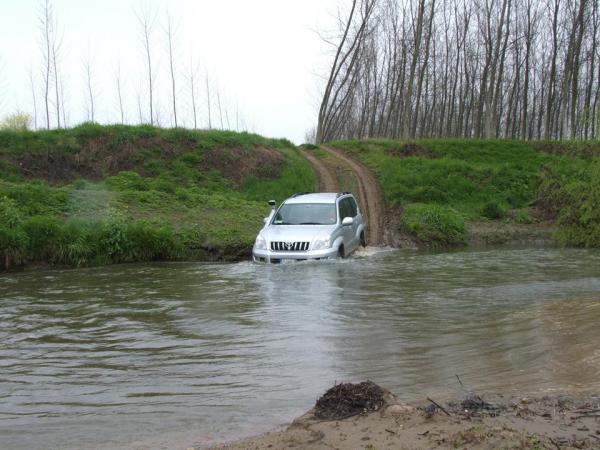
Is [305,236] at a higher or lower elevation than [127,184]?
lower

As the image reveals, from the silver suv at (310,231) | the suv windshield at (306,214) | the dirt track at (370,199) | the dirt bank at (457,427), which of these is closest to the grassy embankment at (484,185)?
the dirt track at (370,199)

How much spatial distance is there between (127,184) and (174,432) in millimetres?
17616

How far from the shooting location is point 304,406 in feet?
15.3

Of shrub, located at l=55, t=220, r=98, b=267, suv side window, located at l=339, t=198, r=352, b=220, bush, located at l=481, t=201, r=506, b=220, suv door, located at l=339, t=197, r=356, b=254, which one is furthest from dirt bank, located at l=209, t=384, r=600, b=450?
bush, located at l=481, t=201, r=506, b=220

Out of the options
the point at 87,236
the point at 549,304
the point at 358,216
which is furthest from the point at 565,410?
the point at 87,236

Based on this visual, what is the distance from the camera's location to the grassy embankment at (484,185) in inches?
737

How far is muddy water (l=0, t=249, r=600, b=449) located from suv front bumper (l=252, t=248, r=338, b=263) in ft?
2.01

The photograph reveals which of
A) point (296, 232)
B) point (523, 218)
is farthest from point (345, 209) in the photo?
point (523, 218)

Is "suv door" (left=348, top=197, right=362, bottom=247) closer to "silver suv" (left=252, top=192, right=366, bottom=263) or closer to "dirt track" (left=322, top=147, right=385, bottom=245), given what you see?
"silver suv" (left=252, top=192, right=366, bottom=263)

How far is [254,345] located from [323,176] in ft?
64.6

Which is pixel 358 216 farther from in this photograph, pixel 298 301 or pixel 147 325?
pixel 147 325

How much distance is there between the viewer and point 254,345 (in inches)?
262

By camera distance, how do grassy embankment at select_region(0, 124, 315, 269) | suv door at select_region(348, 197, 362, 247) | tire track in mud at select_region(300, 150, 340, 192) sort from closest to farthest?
grassy embankment at select_region(0, 124, 315, 269), suv door at select_region(348, 197, 362, 247), tire track in mud at select_region(300, 150, 340, 192)

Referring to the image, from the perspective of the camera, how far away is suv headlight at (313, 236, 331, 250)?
12.6 meters
